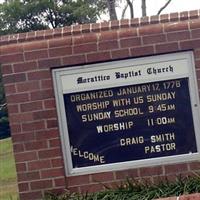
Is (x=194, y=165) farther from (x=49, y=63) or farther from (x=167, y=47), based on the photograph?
(x=49, y=63)

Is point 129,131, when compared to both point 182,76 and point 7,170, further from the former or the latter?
point 7,170

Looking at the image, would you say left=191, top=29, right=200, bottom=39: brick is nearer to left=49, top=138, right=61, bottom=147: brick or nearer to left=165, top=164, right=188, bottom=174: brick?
left=165, top=164, right=188, bottom=174: brick

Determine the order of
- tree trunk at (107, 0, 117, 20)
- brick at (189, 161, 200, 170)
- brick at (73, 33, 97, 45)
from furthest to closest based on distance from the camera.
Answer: tree trunk at (107, 0, 117, 20), brick at (73, 33, 97, 45), brick at (189, 161, 200, 170)

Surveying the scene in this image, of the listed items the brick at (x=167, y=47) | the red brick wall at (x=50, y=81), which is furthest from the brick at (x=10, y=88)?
the brick at (x=167, y=47)

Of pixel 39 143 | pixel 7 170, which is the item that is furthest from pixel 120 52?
pixel 7 170

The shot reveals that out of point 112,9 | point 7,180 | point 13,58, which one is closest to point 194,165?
point 13,58

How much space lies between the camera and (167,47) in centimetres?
741

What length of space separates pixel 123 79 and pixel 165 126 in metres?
0.67

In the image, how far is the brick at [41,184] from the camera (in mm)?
7453

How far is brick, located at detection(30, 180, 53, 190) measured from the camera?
7.45m

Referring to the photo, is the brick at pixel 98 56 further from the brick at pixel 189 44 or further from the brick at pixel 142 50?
the brick at pixel 189 44

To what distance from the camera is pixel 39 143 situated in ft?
24.5

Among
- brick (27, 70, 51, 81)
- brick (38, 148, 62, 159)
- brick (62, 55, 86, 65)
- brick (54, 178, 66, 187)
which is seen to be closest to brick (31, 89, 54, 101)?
brick (27, 70, 51, 81)

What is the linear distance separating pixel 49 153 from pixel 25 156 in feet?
0.86
